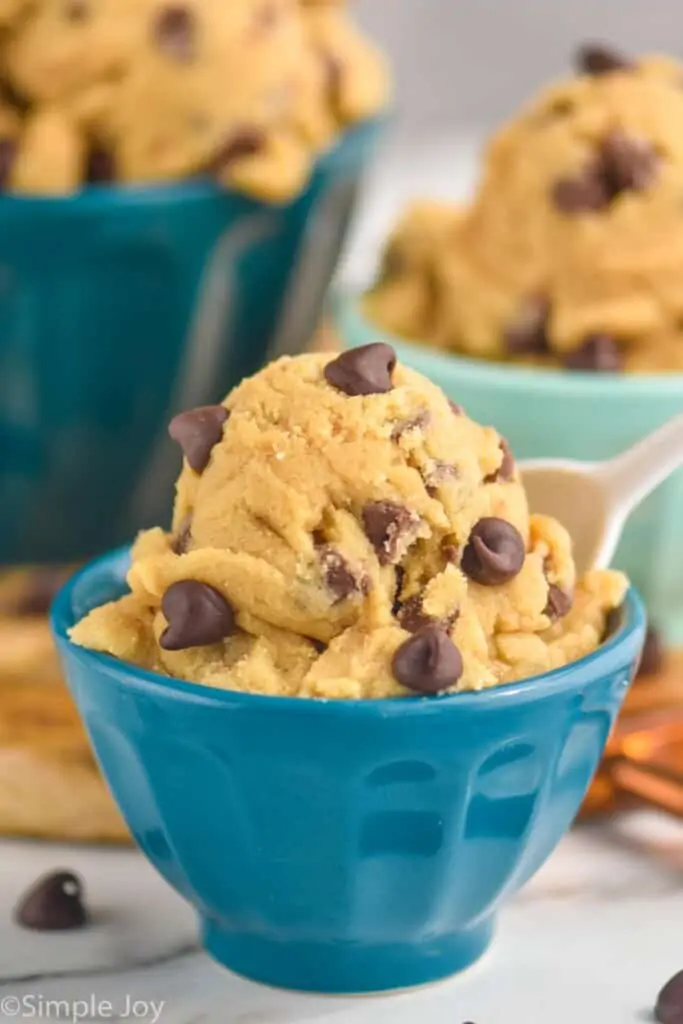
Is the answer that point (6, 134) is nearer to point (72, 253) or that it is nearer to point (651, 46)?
point (72, 253)

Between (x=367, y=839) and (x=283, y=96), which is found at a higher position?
(x=283, y=96)

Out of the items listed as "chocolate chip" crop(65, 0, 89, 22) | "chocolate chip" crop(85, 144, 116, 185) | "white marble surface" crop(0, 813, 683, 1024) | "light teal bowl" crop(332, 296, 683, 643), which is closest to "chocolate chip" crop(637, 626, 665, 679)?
"light teal bowl" crop(332, 296, 683, 643)

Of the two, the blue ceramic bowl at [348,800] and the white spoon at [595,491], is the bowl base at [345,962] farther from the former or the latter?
the white spoon at [595,491]

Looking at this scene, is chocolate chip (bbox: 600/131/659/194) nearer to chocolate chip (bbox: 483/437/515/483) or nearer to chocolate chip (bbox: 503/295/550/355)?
chocolate chip (bbox: 503/295/550/355)

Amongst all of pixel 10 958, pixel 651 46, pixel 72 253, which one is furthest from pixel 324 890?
pixel 651 46

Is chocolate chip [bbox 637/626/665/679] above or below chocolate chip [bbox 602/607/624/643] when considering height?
below

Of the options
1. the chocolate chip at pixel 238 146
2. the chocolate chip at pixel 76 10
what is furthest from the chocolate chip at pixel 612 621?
the chocolate chip at pixel 76 10
